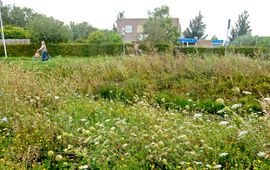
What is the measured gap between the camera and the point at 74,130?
3.62m

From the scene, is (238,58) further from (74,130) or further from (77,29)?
(77,29)

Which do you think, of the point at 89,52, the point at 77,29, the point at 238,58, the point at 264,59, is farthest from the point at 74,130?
the point at 77,29

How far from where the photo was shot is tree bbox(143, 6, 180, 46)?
87.2 feet

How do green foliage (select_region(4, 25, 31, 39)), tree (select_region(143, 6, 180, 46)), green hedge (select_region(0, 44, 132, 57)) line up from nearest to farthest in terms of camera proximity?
1. green hedge (select_region(0, 44, 132, 57))
2. tree (select_region(143, 6, 180, 46))
3. green foliage (select_region(4, 25, 31, 39))

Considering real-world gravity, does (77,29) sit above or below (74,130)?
above

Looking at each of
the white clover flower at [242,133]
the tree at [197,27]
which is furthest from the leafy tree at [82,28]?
the white clover flower at [242,133]

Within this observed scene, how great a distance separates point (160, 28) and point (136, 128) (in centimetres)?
2535

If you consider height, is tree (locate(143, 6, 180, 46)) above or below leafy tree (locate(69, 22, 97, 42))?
below

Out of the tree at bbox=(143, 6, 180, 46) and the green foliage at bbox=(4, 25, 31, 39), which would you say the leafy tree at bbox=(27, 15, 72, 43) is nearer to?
the green foliage at bbox=(4, 25, 31, 39)

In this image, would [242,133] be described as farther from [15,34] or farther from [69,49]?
[15,34]

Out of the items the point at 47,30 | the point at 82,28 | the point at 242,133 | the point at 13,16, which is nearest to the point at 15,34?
the point at 47,30

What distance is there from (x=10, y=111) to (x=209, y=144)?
129 inches

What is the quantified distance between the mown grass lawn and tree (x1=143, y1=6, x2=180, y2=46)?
16.0m

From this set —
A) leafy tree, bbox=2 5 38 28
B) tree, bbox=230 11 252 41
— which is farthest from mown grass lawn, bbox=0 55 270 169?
tree, bbox=230 11 252 41
